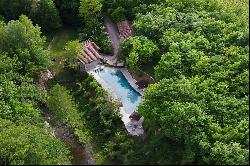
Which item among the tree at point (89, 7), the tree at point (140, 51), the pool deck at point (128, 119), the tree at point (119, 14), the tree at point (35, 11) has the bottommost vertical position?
the pool deck at point (128, 119)

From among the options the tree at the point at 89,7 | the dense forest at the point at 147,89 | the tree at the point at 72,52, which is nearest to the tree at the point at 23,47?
the dense forest at the point at 147,89

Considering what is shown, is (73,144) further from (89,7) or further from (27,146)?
(89,7)

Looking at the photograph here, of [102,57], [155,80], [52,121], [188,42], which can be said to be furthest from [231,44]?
[52,121]

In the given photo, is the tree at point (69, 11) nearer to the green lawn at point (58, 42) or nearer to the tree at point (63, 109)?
the green lawn at point (58, 42)

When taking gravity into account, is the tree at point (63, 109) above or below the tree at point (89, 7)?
below

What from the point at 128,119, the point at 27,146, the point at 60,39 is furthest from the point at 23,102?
the point at 60,39

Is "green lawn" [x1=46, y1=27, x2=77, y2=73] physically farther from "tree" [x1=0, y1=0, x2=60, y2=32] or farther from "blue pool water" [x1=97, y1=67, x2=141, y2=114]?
"blue pool water" [x1=97, y1=67, x2=141, y2=114]
